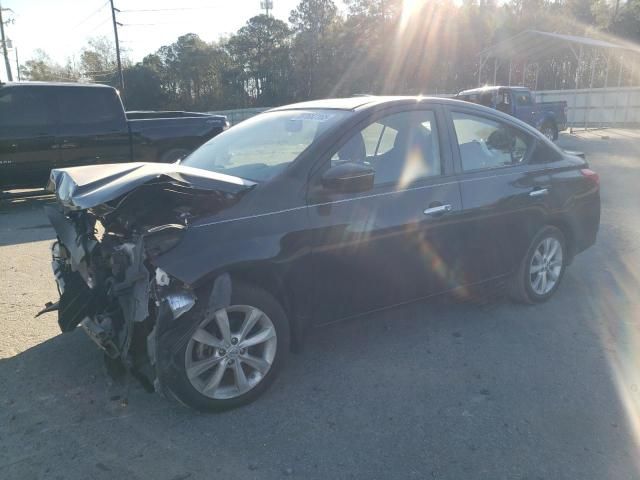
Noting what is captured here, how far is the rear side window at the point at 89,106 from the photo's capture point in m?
9.14

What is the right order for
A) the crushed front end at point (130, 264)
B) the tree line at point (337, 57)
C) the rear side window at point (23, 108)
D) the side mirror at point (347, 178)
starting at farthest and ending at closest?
the tree line at point (337, 57) < the rear side window at point (23, 108) < the side mirror at point (347, 178) < the crushed front end at point (130, 264)

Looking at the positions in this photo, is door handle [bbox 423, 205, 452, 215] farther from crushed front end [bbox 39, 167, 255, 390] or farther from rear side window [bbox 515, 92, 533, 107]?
rear side window [bbox 515, 92, 533, 107]

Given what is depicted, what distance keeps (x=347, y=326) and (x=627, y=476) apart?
2217 millimetres

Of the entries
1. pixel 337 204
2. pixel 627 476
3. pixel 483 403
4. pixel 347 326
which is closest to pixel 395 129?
pixel 337 204

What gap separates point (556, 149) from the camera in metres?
4.88

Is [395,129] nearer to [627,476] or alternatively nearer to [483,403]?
[483,403]

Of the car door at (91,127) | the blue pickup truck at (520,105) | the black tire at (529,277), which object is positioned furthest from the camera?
the blue pickup truck at (520,105)

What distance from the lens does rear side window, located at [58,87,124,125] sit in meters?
9.14

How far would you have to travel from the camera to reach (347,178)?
321 centimetres

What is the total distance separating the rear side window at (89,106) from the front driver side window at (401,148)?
7197 mm

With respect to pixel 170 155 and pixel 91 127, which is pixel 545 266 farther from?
pixel 91 127

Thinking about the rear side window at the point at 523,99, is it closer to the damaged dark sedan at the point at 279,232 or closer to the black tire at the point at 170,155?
the black tire at the point at 170,155

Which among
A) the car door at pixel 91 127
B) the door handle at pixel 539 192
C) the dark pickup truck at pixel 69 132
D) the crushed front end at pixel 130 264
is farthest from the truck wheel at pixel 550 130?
the crushed front end at pixel 130 264

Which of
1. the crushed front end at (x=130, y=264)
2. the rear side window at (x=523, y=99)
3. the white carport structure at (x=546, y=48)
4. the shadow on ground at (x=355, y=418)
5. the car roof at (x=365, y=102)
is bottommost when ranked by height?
the shadow on ground at (x=355, y=418)
